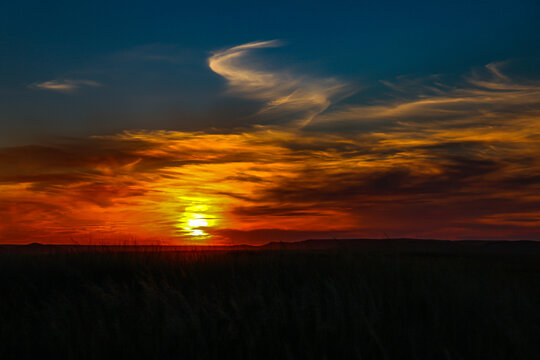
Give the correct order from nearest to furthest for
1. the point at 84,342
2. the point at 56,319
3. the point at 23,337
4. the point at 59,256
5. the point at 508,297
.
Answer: the point at 84,342
the point at 23,337
the point at 56,319
the point at 508,297
the point at 59,256

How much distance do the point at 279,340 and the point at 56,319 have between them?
12.6 ft

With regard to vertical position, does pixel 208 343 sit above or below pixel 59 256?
below

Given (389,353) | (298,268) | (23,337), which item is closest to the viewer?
(389,353)

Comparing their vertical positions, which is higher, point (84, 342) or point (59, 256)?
point (59, 256)

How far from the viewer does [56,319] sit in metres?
7.59

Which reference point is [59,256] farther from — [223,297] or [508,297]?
[508,297]

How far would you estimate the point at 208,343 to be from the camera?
639 centimetres

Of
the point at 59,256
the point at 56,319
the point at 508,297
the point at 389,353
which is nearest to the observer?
the point at 389,353

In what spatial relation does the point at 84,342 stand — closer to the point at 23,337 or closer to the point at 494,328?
the point at 23,337

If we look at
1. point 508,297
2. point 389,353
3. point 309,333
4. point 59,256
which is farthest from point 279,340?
point 59,256

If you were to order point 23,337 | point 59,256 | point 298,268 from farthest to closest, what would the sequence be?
point 59,256, point 298,268, point 23,337

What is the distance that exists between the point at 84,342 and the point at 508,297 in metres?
7.28

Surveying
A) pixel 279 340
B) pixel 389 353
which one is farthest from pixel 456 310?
pixel 279 340

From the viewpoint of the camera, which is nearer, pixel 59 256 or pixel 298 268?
pixel 298 268
